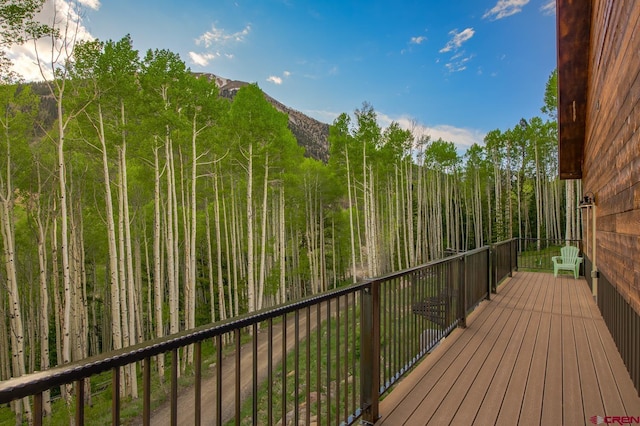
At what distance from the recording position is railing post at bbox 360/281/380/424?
225 cm

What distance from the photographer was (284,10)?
15.8 metres

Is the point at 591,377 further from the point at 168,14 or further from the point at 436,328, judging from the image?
the point at 168,14

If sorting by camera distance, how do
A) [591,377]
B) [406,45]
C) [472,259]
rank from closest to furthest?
[591,377], [472,259], [406,45]

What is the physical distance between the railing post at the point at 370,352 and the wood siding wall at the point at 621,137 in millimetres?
2014

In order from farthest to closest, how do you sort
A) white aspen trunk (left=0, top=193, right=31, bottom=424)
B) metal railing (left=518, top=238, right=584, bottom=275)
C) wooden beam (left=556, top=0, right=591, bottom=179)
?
metal railing (left=518, top=238, right=584, bottom=275), white aspen trunk (left=0, top=193, right=31, bottom=424), wooden beam (left=556, top=0, right=591, bottom=179)

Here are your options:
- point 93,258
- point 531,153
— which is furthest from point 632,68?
point 531,153

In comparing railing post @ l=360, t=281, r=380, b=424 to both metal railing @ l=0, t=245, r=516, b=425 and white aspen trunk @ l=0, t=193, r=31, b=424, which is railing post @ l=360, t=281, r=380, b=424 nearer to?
metal railing @ l=0, t=245, r=516, b=425

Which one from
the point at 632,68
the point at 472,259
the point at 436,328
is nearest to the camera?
the point at 632,68

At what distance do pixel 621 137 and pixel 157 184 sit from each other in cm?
1093

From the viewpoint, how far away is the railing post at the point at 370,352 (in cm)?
225

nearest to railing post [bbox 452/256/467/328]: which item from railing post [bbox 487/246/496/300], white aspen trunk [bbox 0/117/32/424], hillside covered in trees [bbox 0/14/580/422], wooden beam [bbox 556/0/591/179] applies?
railing post [bbox 487/246/496/300]

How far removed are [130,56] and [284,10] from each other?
943cm

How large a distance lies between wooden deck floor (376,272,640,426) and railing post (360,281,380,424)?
6.1 inches

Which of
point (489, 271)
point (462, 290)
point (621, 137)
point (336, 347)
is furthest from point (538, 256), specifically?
point (336, 347)
